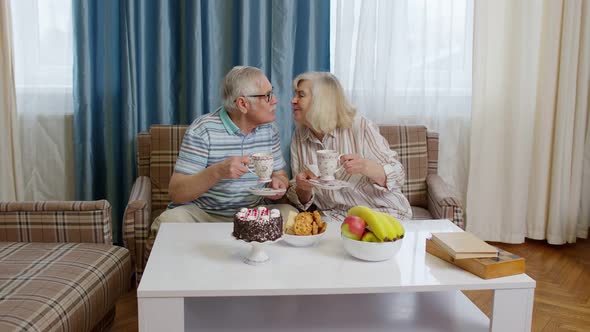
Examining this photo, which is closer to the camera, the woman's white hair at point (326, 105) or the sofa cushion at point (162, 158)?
the woman's white hair at point (326, 105)

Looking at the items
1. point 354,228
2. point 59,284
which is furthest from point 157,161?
point 354,228

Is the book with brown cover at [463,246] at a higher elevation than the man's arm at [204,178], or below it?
below

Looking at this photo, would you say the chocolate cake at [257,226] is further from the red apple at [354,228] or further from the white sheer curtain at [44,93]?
the white sheer curtain at [44,93]

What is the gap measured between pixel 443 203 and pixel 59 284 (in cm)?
153

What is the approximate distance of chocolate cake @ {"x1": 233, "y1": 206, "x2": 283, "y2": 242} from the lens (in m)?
1.74

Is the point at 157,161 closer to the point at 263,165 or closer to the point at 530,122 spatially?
the point at 263,165

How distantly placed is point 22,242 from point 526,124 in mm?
2590

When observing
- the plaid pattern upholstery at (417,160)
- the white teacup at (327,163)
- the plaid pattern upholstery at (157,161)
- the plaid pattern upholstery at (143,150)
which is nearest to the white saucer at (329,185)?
the white teacup at (327,163)

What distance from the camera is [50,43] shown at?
Answer: 125 inches

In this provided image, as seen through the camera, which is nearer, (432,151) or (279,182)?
(279,182)

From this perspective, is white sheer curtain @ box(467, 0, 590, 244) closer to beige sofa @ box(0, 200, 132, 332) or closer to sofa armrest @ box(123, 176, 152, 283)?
sofa armrest @ box(123, 176, 152, 283)

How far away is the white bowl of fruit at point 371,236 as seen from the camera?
1814 mm

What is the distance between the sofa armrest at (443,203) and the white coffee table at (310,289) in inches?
15.0

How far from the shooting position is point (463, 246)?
1831mm
